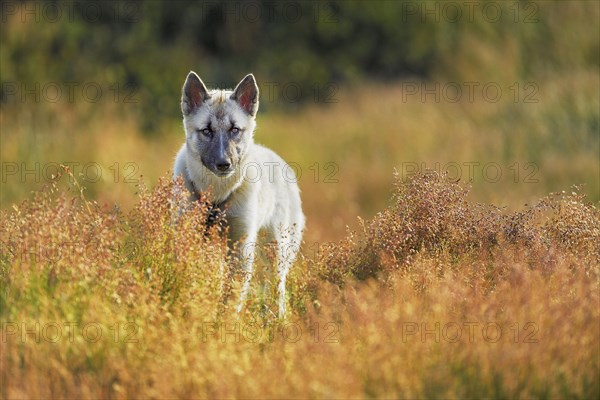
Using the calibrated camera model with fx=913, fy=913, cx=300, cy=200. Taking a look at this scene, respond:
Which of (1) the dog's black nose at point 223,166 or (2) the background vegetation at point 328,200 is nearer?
(2) the background vegetation at point 328,200

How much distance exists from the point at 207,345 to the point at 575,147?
11263 mm

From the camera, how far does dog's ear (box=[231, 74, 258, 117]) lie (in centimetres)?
739

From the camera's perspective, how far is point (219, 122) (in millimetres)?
7188

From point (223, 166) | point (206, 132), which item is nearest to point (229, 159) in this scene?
point (223, 166)

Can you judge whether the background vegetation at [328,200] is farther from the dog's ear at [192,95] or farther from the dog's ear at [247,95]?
the dog's ear at [247,95]

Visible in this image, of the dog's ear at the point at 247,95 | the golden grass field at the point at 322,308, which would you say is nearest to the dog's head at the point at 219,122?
the dog's ear at the point at 247,95

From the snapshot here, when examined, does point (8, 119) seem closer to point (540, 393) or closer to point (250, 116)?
point (250, 116)

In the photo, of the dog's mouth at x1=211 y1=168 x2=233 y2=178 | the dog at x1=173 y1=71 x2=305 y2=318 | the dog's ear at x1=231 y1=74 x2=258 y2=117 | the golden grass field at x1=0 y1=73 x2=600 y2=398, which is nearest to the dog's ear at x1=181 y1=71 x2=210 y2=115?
the dog at x1=173 y1=71 x2=305 y2=318

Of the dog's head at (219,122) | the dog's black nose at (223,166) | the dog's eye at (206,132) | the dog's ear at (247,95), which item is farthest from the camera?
the dog's ear at (247,95)

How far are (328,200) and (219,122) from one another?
6.93m

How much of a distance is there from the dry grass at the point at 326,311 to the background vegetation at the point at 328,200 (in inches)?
0.7

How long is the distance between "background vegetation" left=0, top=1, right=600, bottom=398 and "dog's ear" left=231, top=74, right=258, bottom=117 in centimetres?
131

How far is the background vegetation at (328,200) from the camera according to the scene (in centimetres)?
489

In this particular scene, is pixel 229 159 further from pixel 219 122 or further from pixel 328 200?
pixel 328 200
